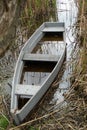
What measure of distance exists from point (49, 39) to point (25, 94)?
3.00 metres

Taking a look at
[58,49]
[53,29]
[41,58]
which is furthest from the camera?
[53,29]

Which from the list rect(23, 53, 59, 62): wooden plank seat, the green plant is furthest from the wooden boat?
the green plant

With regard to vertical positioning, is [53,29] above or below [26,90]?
above

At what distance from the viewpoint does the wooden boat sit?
16.5 feet

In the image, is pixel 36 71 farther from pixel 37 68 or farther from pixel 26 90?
pixel 26 90

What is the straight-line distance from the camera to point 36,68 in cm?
650

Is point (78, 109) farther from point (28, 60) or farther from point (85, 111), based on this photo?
point (28, 60)

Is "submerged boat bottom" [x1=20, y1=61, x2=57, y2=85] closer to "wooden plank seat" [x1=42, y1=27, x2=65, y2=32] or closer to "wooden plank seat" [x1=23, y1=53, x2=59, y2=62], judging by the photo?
"wooden plank seat" [x1=23, y1=53, x2=59, y2=62]

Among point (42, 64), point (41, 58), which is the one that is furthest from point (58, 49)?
point (41, 58)

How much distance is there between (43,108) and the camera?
5.32m

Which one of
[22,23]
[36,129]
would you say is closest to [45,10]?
[22,23]

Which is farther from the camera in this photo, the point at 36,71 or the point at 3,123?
the point at 36,71

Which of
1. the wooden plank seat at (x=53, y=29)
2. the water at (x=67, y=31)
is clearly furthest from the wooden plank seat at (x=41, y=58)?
the wooden plank seat at (x=53, y=29)

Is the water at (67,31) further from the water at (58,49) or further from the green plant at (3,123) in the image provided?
the green plant at (3,123)
